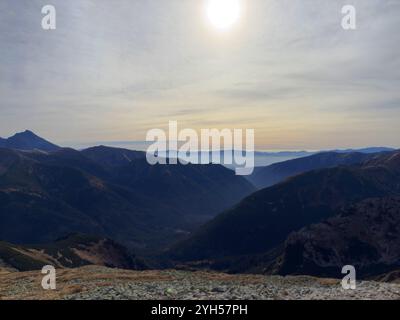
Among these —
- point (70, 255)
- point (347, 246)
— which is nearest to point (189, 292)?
point (70, 255)

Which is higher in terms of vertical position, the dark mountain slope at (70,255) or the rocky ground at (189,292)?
the rocky ground at (189,292)

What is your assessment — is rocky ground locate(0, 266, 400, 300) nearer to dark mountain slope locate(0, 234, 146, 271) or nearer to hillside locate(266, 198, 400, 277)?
dark mountain slope locate(0, 234, 146, 271)

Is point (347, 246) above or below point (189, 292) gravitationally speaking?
below

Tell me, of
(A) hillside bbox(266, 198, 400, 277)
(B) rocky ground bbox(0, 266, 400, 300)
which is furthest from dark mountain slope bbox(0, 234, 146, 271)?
(B) rocky ground bbox(0, 266, 400, 300)

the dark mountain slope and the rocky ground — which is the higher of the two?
the rocky ground

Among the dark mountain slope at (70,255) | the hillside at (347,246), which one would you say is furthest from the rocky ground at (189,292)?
the hillside at (347,246)

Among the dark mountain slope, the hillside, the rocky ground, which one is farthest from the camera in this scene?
the hillside

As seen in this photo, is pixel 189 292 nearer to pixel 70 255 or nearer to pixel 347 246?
pixel 70 255

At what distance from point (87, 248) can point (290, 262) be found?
91.7 m

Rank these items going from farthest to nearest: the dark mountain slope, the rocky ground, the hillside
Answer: the hillside → the dark mountain slope → the rocky ground

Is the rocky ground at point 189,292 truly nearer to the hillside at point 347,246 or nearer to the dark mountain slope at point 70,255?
the dark mountain slope at point 70,255

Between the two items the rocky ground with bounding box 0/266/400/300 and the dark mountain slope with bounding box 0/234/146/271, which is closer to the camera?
the rocky ground with bounding box 0/266/400/300

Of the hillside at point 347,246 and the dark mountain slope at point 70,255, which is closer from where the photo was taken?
the dark mountain slope at point 70,255
